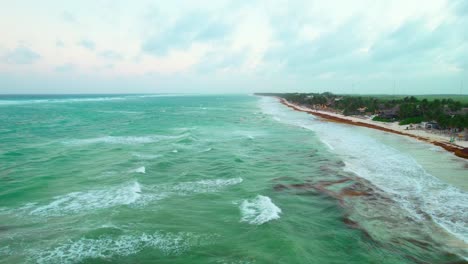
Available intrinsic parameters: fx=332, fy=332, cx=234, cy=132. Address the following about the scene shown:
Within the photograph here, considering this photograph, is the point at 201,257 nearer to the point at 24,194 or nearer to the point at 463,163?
the point at 24,194

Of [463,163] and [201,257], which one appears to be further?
[463,163]

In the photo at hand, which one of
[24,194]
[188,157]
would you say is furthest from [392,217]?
[24,194]

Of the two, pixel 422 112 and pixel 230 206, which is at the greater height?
pixel 422 112

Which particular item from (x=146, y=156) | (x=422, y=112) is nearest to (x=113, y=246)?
(x=146, y=156)

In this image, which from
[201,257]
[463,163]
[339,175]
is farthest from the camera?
[463,163]

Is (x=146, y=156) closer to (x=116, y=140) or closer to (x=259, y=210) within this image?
(x=116, y=140)

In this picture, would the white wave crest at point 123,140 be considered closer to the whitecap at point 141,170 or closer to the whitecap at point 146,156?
the whitecap at point 146,156

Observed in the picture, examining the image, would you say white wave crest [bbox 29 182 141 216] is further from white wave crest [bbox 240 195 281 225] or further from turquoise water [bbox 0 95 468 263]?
white wave crest [bbox 240 195 281 225]

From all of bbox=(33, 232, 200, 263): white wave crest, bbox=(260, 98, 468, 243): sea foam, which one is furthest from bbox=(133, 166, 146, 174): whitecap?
bbox=(260, 98, 468, 243): sea foam

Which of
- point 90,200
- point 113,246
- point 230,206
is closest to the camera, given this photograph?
point 113,246
